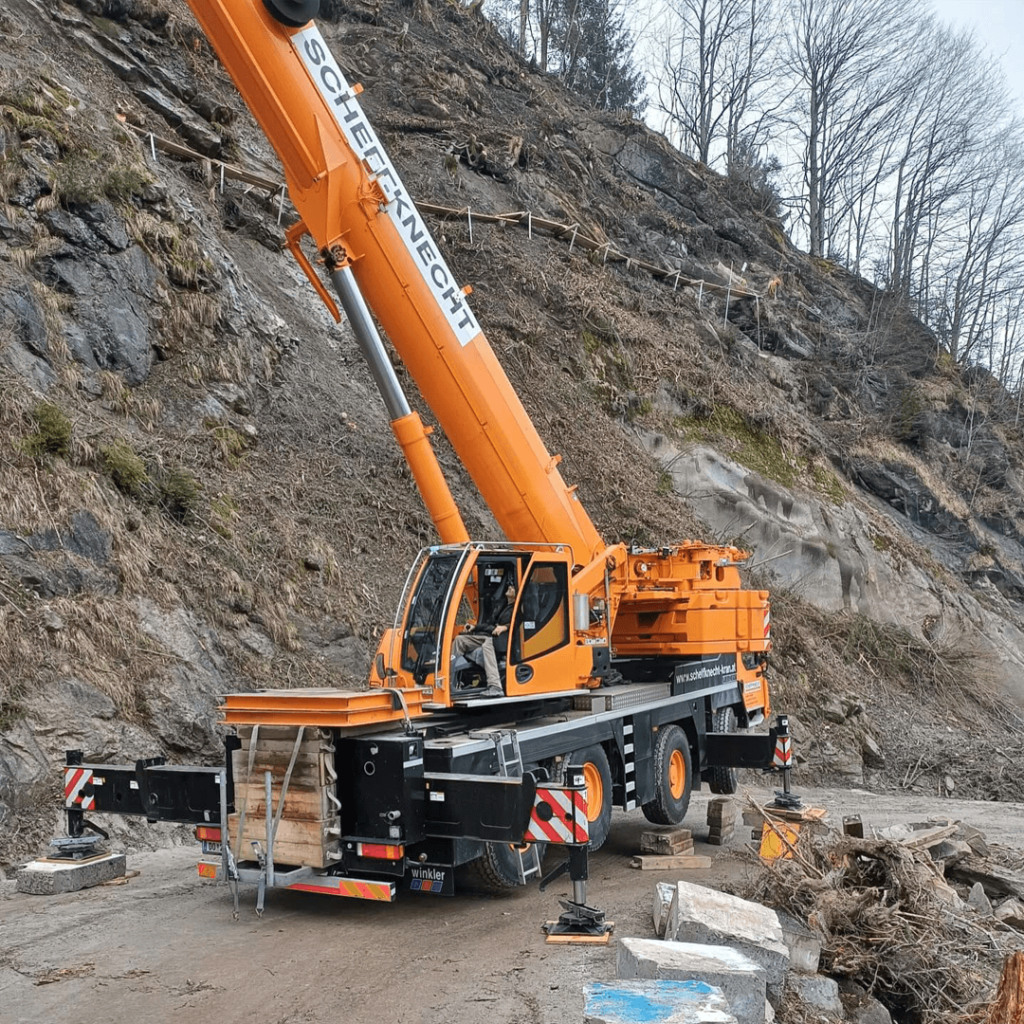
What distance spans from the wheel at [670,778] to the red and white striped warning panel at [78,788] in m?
5.28

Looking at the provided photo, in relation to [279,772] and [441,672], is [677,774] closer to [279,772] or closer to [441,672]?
[441,672]

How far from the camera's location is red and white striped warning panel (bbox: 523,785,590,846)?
6.66 m

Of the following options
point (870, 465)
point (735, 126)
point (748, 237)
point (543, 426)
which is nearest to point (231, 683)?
point (543, 426)

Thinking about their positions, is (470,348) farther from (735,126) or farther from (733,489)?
(735,126)

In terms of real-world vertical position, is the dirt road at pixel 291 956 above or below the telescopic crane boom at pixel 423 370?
below

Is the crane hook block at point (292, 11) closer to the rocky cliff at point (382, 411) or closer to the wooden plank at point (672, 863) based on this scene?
the rocky cliff at point (382, 411)

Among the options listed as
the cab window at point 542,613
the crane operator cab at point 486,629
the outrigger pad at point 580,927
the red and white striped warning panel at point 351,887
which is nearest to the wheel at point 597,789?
the crane operator cab at point 486,629

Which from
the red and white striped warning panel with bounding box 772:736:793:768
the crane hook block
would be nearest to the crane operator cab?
the red and white striped warning panel with bounding box 772:736:793:768

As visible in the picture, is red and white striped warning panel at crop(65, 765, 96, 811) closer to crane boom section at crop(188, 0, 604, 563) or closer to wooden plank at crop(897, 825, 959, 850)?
crane boom section at crop(188, 0, 604, 563)

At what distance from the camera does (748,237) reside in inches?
1180

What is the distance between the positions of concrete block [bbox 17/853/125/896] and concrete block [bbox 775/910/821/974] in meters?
5.39

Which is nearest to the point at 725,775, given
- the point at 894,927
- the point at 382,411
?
the point at 894,927

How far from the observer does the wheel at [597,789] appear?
29.1 ft

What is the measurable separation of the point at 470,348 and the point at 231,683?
4.78 metres
